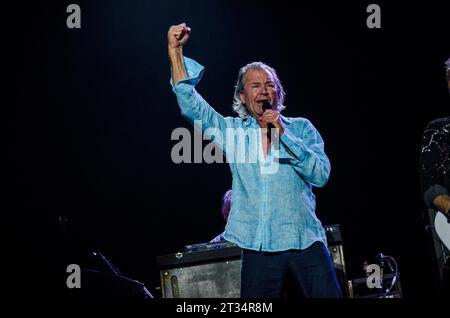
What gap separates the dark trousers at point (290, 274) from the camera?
2.60 m

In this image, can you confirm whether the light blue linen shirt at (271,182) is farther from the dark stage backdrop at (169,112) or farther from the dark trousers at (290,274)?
the dark stage backdrop at (169,112)

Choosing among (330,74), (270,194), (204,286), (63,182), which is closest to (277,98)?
(270,194)

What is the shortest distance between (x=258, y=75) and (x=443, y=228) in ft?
4.13

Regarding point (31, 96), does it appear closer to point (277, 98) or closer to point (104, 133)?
point (104, 133)

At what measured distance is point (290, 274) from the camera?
106 inches

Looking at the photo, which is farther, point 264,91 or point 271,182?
point 264,91

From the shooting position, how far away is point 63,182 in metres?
6.02

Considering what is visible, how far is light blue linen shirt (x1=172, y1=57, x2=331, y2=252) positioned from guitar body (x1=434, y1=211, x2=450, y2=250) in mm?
588

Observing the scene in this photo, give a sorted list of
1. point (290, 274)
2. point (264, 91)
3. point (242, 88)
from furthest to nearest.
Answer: point (242, 88) < point (264, 91) < point (290, 274)

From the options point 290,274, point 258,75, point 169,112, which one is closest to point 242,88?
point 258,75

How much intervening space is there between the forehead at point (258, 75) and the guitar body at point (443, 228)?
115cm

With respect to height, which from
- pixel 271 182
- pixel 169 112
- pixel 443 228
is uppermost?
pixel 169 112

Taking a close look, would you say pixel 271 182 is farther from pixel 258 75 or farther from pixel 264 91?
pixel 258 75

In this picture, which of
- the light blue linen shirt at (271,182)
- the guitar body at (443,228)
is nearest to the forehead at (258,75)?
the light blue linen shirt at (271,182)
